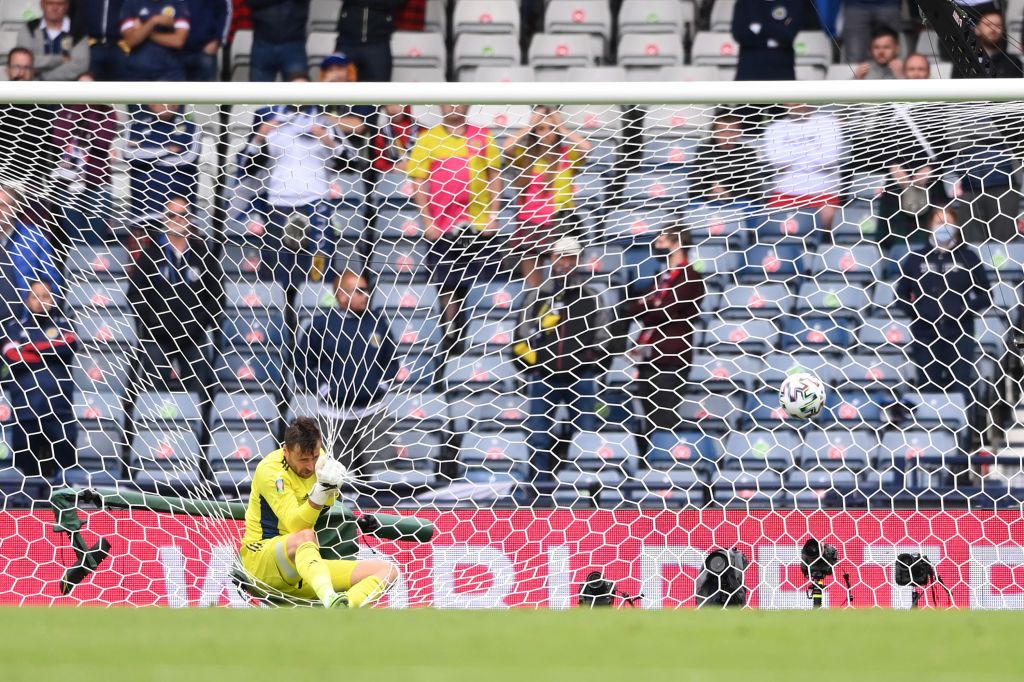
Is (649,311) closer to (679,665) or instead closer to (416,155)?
(416,155)

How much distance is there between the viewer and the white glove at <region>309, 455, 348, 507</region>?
12.4 ft

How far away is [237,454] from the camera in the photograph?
16.3 ft

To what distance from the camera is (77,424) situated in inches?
194

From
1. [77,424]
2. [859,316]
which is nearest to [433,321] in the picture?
[77,424]

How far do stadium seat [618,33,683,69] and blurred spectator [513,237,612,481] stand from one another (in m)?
2.34

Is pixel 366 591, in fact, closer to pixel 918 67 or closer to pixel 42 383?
pixel 42 383

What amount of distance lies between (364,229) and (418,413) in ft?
3.02

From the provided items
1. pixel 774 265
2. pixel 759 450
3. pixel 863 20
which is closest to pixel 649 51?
pixel 863 20

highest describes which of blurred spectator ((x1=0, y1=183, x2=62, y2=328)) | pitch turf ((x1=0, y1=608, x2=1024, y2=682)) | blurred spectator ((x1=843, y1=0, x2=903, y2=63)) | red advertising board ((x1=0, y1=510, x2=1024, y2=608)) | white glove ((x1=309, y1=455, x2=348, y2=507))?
blurred spectator ((x1=843, y1=0, x2=903, y2=63))

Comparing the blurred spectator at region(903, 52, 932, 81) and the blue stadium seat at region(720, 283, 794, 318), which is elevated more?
the blurred spectator at region(903, 52, 932, 81)

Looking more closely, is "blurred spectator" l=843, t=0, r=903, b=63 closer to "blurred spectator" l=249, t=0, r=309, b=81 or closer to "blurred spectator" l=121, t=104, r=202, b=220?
"blurred spectator" l=249, t=0, r=309, b=81

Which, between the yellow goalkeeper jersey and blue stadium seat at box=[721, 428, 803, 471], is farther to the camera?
blue stadium seat at box=[721, 428, 803, 471]

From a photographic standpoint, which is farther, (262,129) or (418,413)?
(262,129)

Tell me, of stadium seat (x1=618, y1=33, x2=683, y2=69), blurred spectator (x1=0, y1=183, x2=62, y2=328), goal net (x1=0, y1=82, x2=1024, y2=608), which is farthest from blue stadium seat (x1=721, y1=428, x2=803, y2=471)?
blurred spectator (x1=0, y1=183, x2=62, y2=328)
